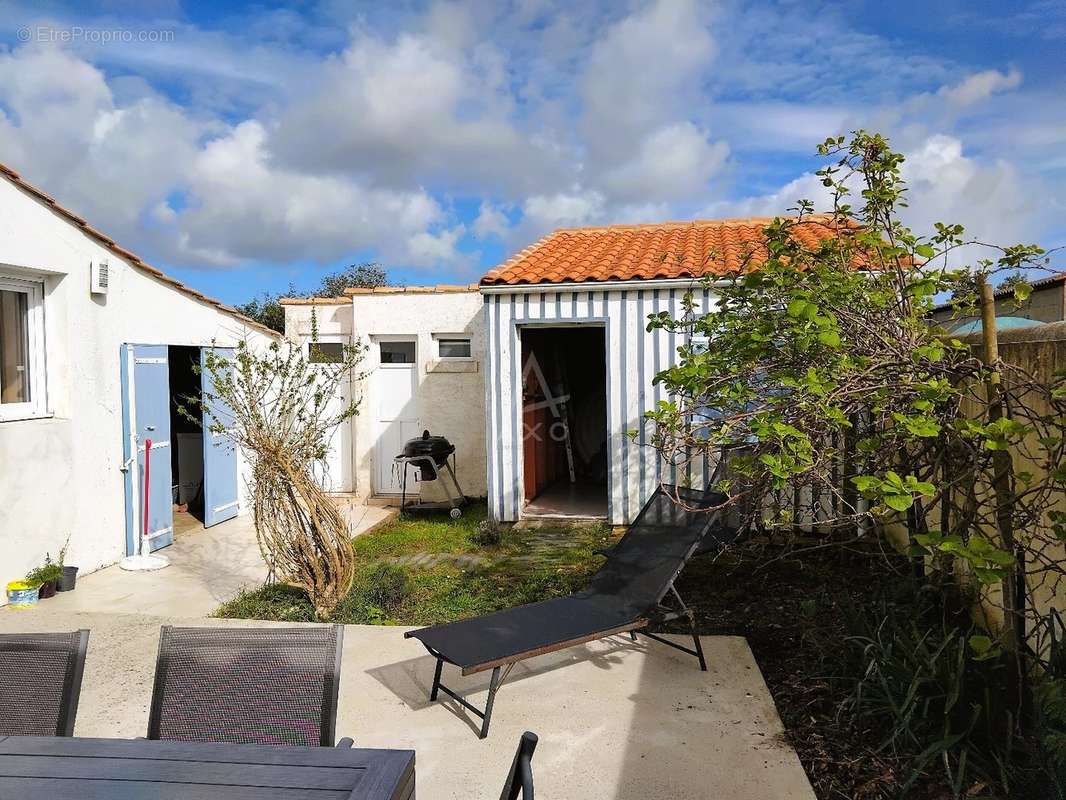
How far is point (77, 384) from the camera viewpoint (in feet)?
22.5

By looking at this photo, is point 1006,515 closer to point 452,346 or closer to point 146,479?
point 146,479

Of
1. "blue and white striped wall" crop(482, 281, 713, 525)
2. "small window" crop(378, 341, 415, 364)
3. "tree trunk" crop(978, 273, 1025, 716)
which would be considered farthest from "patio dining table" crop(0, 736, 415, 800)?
"small window" crop(378, 341, 415, 364)

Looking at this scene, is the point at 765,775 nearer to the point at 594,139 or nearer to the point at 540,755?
the point at 540,755

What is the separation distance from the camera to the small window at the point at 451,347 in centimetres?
1098

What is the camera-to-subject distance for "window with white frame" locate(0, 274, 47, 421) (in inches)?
250

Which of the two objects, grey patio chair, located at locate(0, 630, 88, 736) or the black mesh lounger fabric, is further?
the black mesh lounger fabric

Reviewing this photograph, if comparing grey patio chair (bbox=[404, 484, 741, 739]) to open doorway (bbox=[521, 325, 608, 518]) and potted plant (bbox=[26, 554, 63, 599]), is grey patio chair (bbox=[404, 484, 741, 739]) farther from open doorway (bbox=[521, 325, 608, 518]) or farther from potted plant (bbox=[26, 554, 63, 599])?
potted plant (bbox=[26, 554, 63, 599])

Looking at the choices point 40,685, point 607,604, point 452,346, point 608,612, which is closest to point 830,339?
point 608,612

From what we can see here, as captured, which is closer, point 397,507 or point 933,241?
point 933,241

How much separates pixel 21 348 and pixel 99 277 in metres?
0.97

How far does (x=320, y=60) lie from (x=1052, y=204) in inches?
278

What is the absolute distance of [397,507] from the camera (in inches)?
414

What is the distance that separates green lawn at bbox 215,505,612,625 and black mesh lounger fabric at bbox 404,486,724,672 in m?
1.19

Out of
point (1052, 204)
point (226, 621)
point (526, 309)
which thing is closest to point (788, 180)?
point (1052, 204)
